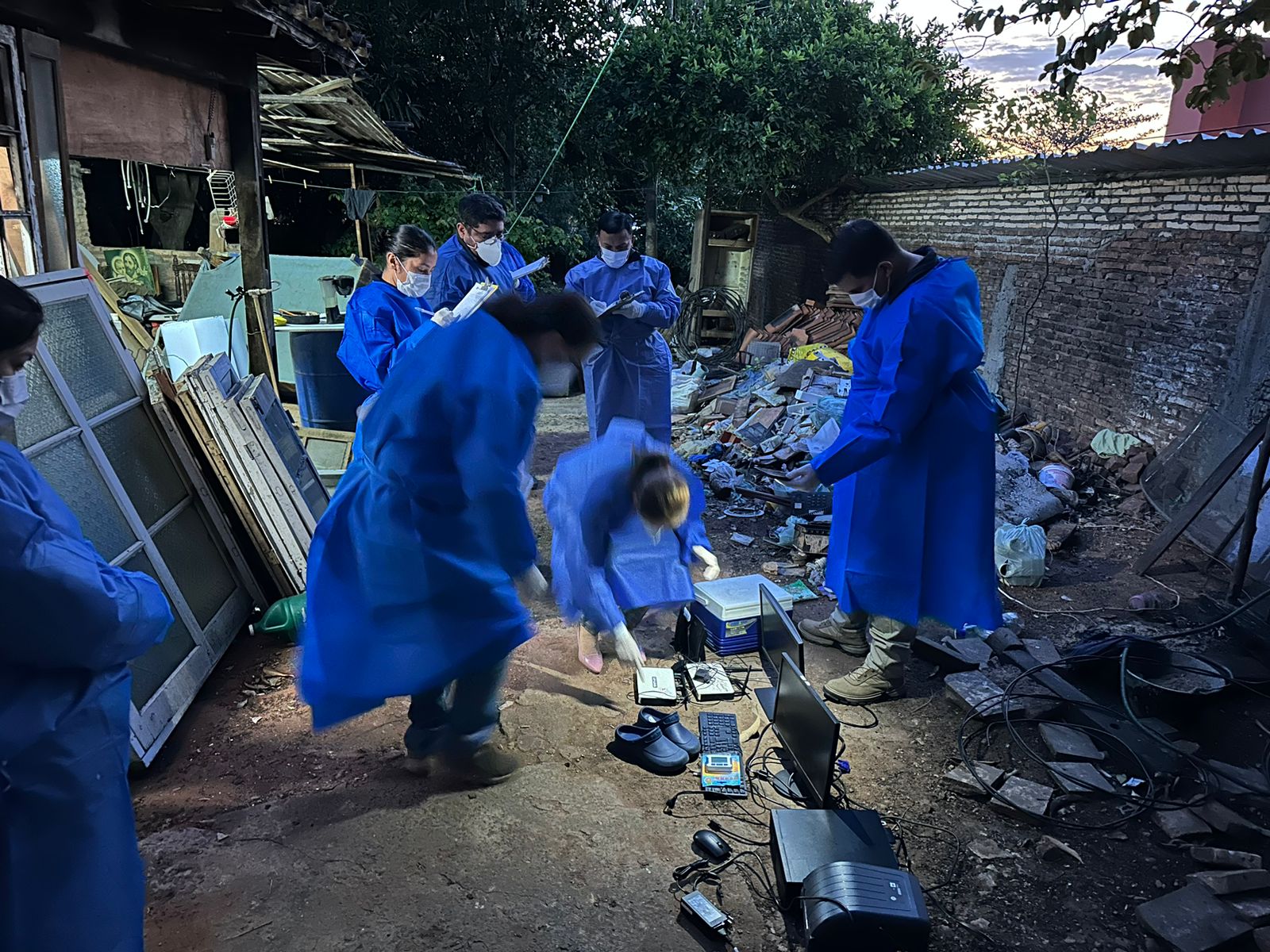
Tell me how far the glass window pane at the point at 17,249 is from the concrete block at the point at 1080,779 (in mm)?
5206

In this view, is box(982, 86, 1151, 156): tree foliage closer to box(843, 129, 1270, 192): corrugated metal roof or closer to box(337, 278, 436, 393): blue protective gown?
box(843, 129, 1270, 192): corrugated metal roof

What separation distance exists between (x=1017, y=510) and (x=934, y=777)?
348 centimetres

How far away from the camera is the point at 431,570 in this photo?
276 centimetres

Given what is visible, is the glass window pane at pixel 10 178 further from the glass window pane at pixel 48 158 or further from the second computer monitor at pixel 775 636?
the second computer monitor at pixel 775 636

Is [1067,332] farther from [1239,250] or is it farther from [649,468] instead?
[649,468]

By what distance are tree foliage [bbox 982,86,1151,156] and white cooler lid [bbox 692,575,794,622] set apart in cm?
425

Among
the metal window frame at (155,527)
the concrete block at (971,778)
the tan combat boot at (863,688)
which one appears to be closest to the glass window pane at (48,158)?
the metal window frame at (155,527)

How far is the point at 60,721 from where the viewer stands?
176 centimetres

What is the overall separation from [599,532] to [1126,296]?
6.24 metres

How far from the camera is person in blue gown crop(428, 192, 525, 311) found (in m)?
5.61

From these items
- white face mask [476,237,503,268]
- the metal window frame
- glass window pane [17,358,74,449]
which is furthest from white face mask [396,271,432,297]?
glass window pane [17,358,74,449]

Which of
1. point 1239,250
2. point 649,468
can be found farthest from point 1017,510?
point 649,468

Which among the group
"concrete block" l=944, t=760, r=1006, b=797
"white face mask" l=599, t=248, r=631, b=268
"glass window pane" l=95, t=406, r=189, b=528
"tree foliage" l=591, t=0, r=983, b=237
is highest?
"tree foliage" l=591, t=0, r=983, b=237

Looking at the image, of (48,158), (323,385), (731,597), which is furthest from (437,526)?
(323,385)
